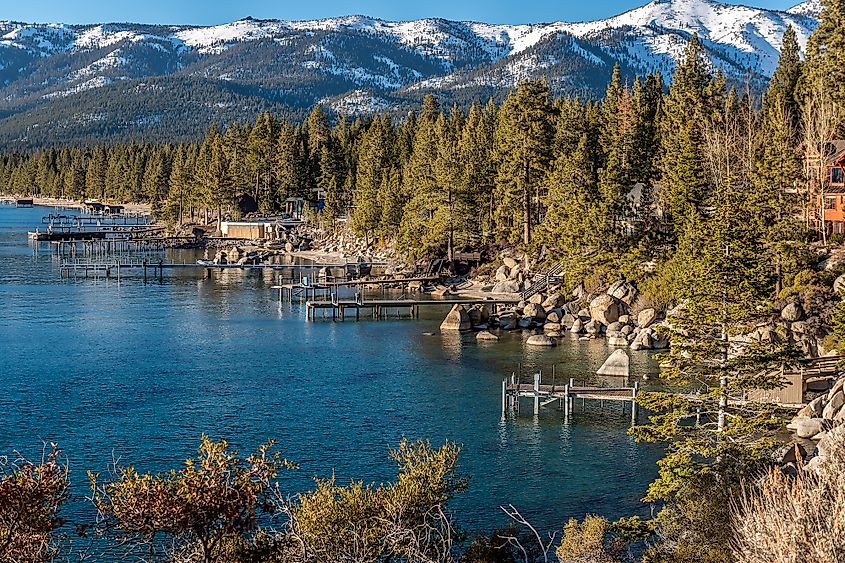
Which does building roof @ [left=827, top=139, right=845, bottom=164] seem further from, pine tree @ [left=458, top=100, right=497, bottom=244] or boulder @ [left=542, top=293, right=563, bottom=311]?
pine tree @ [left=458, top=100, right=497, bottom=244]

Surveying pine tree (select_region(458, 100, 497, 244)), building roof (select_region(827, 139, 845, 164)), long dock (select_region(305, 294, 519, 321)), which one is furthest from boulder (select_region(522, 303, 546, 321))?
pine tree (select_region(458, 100, 497, 244))

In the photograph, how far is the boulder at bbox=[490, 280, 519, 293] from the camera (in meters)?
76.2

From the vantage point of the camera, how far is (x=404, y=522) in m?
21.2

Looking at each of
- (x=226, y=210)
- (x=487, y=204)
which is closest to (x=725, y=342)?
(x=487, y=204)

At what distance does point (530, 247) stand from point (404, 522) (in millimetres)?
59157

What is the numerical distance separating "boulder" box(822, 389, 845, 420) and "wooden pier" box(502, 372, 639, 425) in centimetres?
755

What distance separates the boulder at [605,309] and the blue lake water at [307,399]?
3623 millimetres

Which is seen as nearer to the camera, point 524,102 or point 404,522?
point 404,522

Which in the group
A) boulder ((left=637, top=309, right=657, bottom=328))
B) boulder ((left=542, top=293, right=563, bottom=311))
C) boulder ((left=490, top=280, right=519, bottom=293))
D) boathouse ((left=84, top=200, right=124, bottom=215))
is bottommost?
boulder ((left=637, top=309, right=657, bottom=328))

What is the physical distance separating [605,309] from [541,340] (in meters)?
6.08

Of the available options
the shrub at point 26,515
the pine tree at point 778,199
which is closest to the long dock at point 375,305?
the pine tree at point 778,199

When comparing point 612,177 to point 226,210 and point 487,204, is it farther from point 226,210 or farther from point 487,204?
point 226,210

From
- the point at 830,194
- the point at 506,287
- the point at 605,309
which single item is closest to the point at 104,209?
the point at 506,287

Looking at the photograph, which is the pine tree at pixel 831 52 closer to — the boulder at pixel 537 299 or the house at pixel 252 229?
the boulder at pixel 537 299
